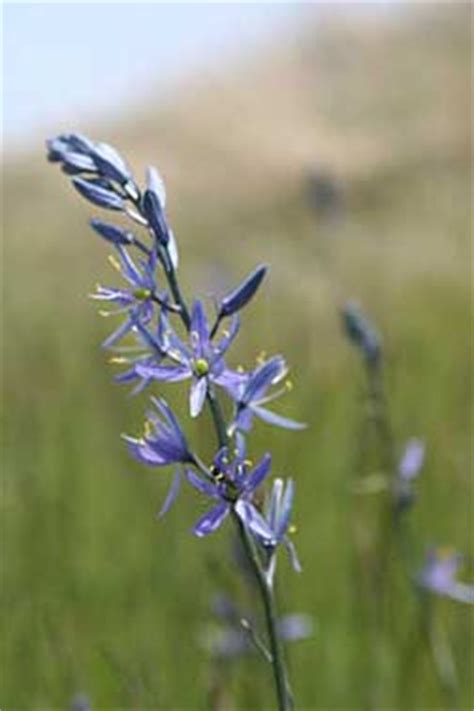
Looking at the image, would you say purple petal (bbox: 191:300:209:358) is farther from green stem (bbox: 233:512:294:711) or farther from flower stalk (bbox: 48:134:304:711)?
green stem (bbox: 233:512:294:711)

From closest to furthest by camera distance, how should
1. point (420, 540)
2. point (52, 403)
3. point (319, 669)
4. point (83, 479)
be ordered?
point (319, 669) < point (420, 540) < point (83, 479) < point (52, 403)

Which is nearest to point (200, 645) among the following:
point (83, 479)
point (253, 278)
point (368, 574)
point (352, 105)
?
point (368, 574)

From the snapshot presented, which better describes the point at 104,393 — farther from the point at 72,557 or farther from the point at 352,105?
the point at 352,105

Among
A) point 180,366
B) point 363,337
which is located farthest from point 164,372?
point 363,337

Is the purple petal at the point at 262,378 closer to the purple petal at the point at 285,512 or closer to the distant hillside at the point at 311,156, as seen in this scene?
the purple petal at the point at 285,512

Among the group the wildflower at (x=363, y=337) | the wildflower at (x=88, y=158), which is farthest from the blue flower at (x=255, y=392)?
the wildflower at (x=363, y=337)

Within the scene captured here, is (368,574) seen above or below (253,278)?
below

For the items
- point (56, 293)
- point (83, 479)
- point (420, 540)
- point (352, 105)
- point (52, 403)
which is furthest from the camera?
point (352, 105)
